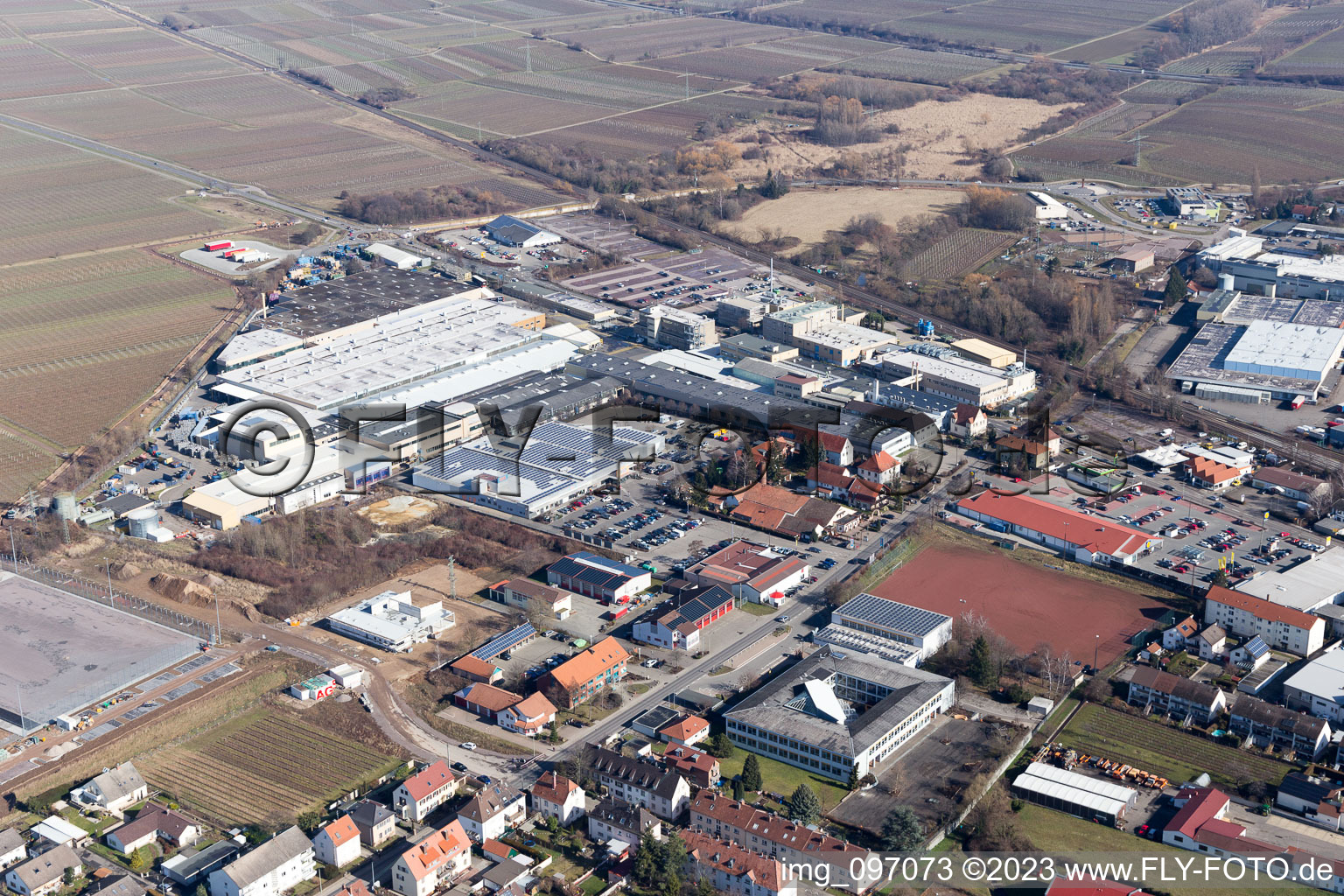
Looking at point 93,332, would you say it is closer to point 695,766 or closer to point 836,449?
point 836,449

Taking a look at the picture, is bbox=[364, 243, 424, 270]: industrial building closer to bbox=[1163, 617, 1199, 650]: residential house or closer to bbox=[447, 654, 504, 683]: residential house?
bbox=[447, 654, 504, 683]: residential house

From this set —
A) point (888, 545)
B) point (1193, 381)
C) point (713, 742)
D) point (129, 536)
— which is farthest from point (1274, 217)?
point (129, 536)

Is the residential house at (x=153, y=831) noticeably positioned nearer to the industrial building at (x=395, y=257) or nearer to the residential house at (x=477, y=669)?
the residential house at (x=477, y=669)

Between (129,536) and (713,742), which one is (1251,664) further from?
(129,536)

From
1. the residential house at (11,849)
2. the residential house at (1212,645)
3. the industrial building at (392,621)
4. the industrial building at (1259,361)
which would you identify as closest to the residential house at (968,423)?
the industrial building at (1259,361)

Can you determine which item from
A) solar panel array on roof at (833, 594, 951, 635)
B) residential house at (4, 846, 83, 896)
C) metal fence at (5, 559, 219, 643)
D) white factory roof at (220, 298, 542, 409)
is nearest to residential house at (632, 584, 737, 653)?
solar panel array on roof at (833, 594, 951, 635)
